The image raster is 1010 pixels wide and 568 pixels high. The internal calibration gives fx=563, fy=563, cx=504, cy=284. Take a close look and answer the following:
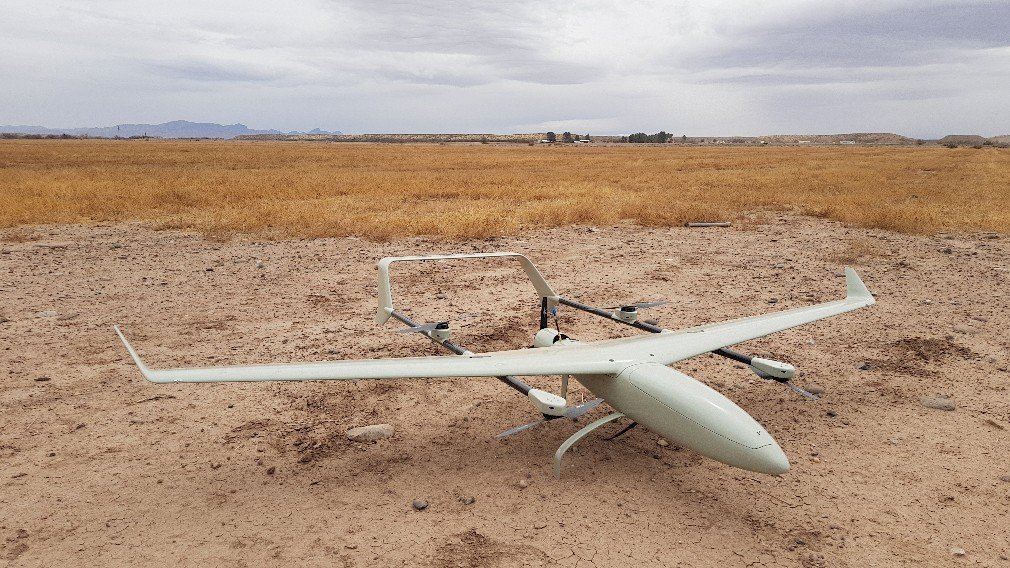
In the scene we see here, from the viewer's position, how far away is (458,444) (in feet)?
23.4

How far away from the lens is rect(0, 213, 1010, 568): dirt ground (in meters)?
5.32

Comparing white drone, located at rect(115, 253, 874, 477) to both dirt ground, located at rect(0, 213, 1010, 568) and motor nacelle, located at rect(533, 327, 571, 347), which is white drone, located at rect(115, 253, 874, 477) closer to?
motor nacelle, located at rect(533, 327, 571, 347)

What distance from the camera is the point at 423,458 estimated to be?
6.80 m

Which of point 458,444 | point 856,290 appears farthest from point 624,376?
point 856,290

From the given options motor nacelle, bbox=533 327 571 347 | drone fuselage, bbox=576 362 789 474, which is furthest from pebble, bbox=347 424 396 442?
drone fuselage, bbox=576 362 789 474

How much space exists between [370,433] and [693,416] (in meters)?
4.10

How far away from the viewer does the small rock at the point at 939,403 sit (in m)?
7.94

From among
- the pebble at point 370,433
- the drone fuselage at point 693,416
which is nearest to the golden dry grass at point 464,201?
the pebble at point 370,433

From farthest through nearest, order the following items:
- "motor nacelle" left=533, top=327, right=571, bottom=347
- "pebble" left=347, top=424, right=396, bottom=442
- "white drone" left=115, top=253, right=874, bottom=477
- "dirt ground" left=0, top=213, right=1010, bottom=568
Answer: "motor nacelle" left=533, top=327, right=571, bottom=347, "pebble" left=347, top=424, right=396, bottom=442, "dirt ground" left=0, top=213, right=1010, bottom=568, "white drone" left=115, top=253, right=874, bottom=477

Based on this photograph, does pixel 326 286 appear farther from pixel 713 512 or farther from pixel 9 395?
pixel 713 512

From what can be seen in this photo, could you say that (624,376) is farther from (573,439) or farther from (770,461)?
(770,461)

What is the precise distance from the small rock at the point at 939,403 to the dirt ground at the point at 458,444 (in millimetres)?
111

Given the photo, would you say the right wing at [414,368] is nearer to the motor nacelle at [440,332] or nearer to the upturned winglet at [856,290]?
the motor nacelle at [440,332]

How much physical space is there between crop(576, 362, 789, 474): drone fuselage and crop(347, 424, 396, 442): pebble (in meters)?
3.01
